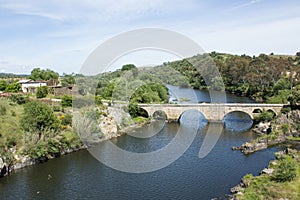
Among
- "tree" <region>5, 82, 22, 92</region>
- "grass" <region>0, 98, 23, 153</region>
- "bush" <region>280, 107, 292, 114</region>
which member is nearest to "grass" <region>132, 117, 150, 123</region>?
"grass" <region>0, 98, 23, 153</region>

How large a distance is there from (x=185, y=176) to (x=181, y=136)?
16348 millimetres

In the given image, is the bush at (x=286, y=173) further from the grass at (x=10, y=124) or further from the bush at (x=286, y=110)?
the grass at (x=10, y=124)

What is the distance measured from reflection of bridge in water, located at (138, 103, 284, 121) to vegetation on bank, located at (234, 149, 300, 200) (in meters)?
26.1

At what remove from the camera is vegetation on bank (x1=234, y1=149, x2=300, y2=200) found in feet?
81.3

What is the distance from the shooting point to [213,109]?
5634 centimetres

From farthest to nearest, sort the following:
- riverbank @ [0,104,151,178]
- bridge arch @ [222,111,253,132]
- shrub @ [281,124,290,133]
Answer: bridge arch @ [222,111,253,132] < shrub @ [281,124,290,133] < riverbank @ [0,104,151,178]

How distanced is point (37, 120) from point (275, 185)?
89.8ft

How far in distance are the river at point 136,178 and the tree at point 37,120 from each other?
158 inches

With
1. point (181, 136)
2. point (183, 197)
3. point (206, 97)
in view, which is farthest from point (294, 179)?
point (206, 97)

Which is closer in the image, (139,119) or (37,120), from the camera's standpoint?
(37,120)

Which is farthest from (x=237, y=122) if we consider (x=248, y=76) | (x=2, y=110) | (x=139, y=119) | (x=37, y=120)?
(x=2, y=110)

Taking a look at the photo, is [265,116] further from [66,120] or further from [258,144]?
[66,120]

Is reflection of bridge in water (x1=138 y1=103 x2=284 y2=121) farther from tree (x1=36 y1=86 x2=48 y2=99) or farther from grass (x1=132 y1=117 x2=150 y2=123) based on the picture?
tree (x1=36 y1=86 x2=48 y2=99)

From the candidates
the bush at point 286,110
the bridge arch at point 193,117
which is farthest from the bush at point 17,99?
the bush at point 286,110
